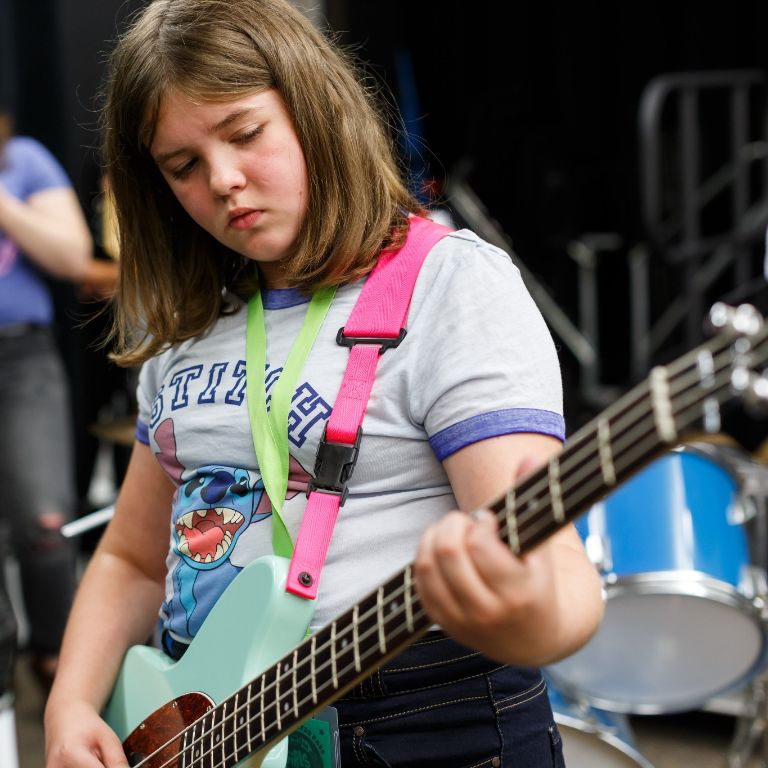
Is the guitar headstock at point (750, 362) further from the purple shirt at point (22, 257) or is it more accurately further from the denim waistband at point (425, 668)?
the purple shirt at point (22, 257)

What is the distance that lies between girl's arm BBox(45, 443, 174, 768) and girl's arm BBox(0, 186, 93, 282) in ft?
4.73

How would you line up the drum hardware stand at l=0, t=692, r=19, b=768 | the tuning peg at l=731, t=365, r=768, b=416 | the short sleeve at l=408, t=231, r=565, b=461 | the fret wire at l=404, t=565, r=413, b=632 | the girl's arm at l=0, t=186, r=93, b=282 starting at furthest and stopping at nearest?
the girl's arm at l=0, t=186, r=93, b=282, the drum hardware stand at l=0, t=692, r=19, b=768, the short sleeve at l=408, t=231, r=565, b=461, the fret wire at l=404, t=565, r=413, b=632, the tuning peg at l=731, t=365, r=768, b=416

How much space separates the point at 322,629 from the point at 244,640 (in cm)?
15

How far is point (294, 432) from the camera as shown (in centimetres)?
118

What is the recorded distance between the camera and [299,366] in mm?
1209

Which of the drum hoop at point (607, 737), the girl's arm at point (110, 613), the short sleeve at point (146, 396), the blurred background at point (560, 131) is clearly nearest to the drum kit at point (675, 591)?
the drum hoop at point (607, 737)

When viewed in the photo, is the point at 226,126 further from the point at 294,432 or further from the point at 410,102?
the point at 410,102

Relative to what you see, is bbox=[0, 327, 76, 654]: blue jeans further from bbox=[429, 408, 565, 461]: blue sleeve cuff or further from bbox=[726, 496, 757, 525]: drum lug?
bbox=[429, 408, 565, 461]: blue sleeve cuff

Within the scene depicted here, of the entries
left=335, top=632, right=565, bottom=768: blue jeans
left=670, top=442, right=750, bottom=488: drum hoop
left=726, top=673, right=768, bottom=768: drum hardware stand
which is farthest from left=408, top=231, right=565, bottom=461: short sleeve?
left=726, top=673, right=768, bottom=768: drum hardware stand

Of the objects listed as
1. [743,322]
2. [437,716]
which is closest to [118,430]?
[437,716]

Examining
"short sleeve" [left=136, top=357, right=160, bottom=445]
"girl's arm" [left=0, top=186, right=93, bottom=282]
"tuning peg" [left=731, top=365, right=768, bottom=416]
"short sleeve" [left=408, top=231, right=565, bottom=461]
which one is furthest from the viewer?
"girl's arm" [left=0, top=186, right=93, bottom=282]

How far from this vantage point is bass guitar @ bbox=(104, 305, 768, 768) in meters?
0.78

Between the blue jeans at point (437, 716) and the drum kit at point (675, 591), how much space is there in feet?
3.17

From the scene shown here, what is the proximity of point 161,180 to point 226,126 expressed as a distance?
248mm
